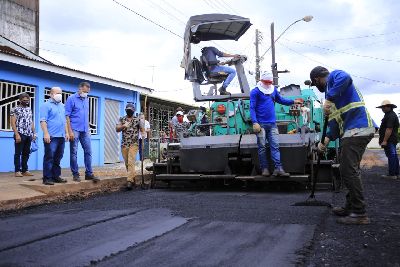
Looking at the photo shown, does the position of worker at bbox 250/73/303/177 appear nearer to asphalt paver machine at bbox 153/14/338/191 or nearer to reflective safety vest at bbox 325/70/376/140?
asphalt paver machine at bbox 153/14/338/191

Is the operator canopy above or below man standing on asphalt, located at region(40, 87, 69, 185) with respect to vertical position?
above

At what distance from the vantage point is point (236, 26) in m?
8.00

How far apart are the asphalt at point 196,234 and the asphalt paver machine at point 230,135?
1082mm

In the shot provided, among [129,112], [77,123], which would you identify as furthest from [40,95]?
[77,123]

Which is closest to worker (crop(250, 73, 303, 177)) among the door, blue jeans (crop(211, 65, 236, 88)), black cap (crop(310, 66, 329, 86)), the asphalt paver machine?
the asphalt paver machine

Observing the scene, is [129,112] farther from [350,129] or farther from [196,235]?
[196,235]

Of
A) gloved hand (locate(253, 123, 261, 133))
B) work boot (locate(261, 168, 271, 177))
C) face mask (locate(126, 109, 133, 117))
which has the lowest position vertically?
work boot (locate(261, 168, 271, 177))

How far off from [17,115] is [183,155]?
368cm

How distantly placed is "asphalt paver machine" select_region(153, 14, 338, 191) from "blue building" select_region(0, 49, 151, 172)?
5.20 metres

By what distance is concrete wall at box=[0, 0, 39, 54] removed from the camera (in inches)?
842

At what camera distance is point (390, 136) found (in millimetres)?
9914

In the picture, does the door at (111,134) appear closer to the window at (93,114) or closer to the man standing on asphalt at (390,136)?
the window at (93,114)

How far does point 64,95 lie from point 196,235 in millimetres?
10889

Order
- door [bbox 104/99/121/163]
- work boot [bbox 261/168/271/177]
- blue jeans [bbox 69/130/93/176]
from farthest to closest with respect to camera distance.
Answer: door [bbox 104/99/121/163], blue jeans [bbox 69/130/93/176], work boot [bbox 261/168/271/177]
